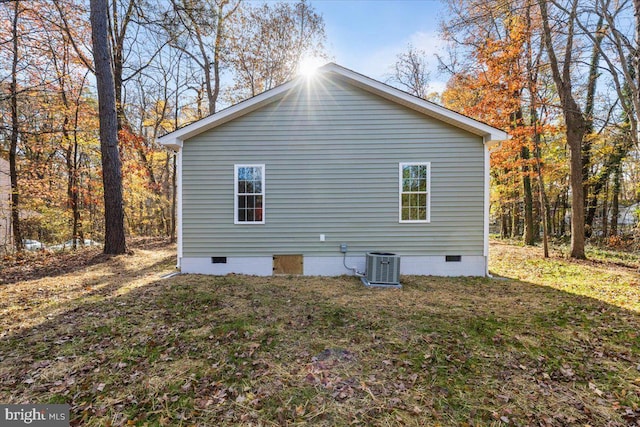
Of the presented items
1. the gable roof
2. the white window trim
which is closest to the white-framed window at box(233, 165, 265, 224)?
the white window trim

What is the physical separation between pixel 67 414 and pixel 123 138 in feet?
41.6

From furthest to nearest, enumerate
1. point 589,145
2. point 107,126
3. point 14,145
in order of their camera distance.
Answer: point 589,145
point 14,145
point 107,126

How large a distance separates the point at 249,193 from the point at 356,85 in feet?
12.5

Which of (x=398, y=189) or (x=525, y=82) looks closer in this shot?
(x=398, y=189)

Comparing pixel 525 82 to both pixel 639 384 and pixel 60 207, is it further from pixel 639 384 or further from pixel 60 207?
pixel 60 207

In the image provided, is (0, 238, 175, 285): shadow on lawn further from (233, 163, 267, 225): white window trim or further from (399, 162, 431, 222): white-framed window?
A: (399, 162, 431, 222): white-framed window

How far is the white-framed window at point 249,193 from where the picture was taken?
6.88 meters

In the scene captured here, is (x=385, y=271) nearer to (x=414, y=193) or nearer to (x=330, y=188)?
(x=414, y=193)

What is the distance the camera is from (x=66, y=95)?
438 inches

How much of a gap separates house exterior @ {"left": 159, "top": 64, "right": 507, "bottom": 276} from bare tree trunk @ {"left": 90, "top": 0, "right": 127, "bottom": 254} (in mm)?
3228

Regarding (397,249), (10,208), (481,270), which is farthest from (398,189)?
(10,208)

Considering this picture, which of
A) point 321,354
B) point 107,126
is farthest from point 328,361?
point 107,126

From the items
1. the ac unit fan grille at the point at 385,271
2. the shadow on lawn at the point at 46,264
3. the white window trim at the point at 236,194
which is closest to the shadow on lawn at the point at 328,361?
the ac unit fan grille at the point at 385,271

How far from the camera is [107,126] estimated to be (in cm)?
830
